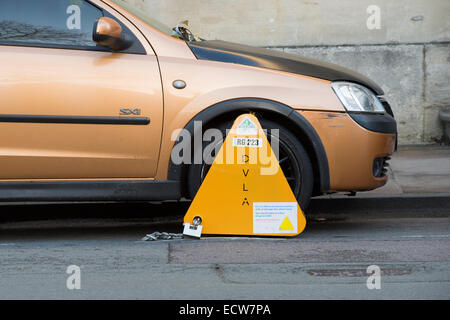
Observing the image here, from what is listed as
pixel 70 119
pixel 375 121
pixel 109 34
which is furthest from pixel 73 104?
pixel 375 121

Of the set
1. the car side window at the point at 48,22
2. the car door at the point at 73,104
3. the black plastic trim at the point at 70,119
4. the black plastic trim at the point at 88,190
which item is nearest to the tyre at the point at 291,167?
the black plastic trim at the point at 88,190

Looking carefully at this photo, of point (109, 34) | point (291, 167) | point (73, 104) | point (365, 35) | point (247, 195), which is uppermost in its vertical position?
point (365, 35)

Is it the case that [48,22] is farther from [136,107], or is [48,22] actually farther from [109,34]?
[136,107]

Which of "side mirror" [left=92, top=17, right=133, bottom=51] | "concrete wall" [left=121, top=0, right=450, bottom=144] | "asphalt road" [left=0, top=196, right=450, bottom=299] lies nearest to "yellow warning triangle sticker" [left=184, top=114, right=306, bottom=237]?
"asphalt road" [left=0, top=196, right=450, bottom=299]

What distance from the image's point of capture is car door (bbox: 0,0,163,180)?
5.18m

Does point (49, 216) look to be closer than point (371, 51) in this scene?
Yes

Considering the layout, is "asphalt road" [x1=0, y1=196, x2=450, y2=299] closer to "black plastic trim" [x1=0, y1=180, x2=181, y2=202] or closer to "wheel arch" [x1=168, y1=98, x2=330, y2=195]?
"black plastic trim" [x1=0, y1=180, x2=181, y2=202]

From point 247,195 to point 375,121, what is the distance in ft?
3.18

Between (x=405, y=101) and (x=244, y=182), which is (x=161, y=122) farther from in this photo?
(x=405, y=101)

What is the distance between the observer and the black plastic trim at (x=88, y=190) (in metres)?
5.26

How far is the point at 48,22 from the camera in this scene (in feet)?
17.6
